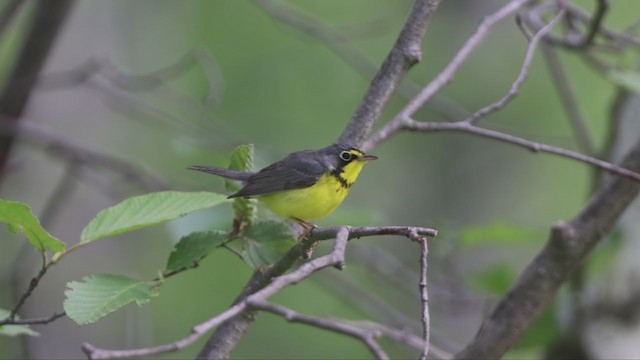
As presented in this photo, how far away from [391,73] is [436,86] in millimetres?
170

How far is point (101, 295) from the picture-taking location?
223 cm

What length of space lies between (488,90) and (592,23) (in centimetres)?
619

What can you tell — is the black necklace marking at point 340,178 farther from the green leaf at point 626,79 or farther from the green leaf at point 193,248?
the green leaf at point 193,248

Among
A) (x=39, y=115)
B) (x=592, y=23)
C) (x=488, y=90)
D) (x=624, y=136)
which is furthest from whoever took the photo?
(x=488, y=90)

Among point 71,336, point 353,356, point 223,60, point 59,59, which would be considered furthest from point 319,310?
point 59,59

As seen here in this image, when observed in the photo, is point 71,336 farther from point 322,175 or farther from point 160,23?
point 322,175

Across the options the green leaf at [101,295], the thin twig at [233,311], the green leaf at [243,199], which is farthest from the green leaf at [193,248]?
the thin twig at [233,311]

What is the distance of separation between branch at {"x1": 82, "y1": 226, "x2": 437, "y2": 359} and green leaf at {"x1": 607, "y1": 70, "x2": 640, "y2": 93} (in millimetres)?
1543

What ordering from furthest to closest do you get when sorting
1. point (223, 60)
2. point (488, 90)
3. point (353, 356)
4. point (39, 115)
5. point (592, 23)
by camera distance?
point (488, 90) → point (223, 60) → point (39, 115) → point (353, 356) → point (592, 23)

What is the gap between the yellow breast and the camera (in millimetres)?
3742

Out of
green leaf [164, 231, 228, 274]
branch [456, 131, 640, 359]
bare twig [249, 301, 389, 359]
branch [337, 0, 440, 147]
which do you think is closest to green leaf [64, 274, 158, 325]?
green leaf [164, 231, 228, 274]

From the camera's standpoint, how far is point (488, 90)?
9750mm

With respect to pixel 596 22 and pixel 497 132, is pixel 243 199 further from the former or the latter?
pixel 596 22

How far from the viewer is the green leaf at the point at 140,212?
2.25 m
